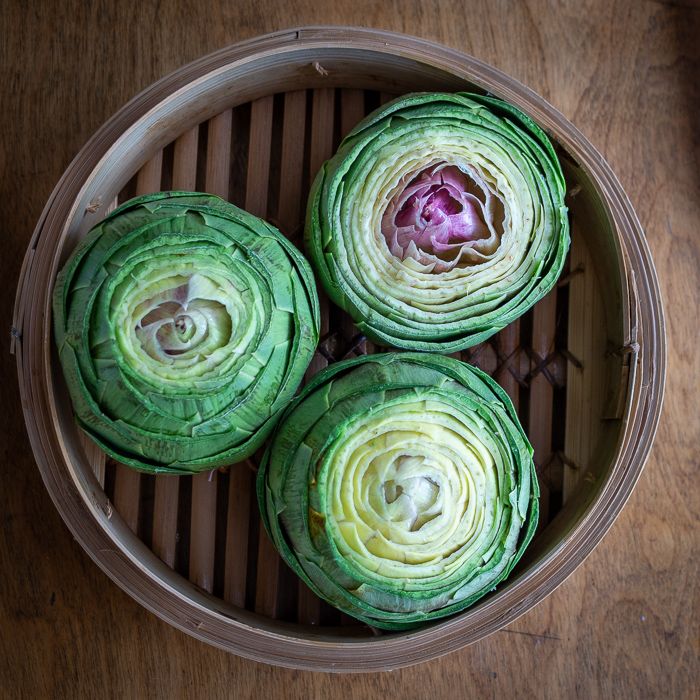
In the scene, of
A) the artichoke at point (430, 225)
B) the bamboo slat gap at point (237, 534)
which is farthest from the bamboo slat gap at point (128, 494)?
the artichoke at point (430, 225)

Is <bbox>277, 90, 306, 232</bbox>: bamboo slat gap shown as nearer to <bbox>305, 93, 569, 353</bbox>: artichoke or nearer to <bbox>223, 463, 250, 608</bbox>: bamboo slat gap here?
<bbox>305, 93, 569, 353</bbox>: artichoke

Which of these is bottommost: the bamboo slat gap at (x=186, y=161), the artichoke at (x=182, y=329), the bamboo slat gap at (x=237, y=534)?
the bamboo slat gap at (x=237, y=534)

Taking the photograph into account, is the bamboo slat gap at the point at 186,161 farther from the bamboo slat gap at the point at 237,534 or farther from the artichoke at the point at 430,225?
the bamboo slat gap at the point at 237,534

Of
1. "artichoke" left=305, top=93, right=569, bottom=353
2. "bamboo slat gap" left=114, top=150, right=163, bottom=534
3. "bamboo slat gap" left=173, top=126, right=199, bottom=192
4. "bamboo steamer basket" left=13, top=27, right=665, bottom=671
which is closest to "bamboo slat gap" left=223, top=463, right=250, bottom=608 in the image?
"bamboo steamer basket" left=13, top=27, right=665, bottom=671

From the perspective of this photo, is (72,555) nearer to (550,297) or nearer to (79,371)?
(79,371)

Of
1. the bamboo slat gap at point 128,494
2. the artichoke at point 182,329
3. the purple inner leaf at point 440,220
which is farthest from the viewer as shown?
the bamboo slat gap at point 128,494

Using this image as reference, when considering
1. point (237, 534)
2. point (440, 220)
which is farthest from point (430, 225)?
point (237, 534)
